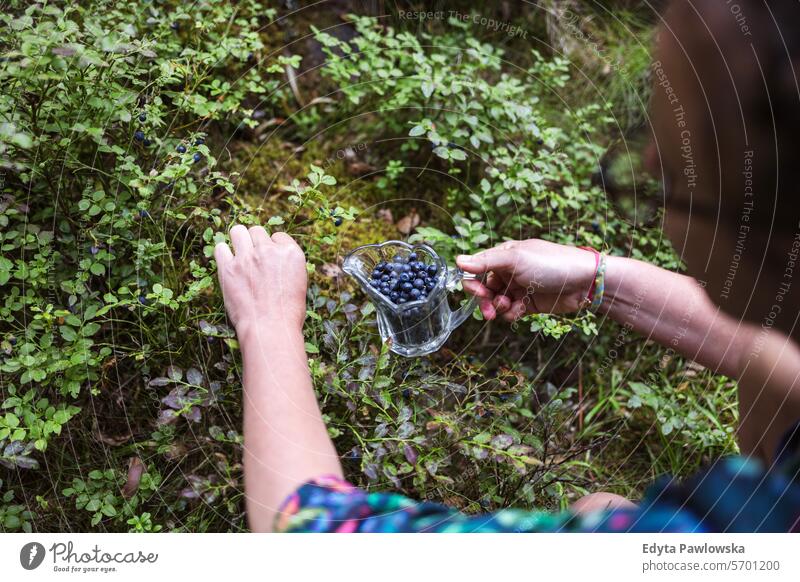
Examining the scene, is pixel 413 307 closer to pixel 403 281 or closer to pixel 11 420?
pixel 403 281

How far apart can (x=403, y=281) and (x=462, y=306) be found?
190 millimetres

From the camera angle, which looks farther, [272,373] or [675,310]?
[675,310]

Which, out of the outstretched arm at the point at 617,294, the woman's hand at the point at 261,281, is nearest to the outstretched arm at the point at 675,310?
the outstretched arm at the point at 617,294

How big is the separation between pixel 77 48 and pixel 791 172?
1105mm

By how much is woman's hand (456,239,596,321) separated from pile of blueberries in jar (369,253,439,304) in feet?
0.26

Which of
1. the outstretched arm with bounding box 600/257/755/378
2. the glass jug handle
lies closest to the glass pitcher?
the glass jug handle

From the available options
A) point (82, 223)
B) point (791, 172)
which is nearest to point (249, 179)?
point (82, 223)

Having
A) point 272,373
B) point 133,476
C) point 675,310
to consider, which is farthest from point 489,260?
point 133,476

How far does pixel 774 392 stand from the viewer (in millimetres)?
1105

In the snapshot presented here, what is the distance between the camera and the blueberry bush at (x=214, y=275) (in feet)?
3.67

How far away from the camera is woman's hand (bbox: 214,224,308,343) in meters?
1.03

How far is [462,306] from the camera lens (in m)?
1.34

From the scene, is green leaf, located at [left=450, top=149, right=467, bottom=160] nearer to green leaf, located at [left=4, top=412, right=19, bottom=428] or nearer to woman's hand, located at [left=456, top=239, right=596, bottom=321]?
woman's hand, located at [left=456, top=239, right=596, bottom=321]
